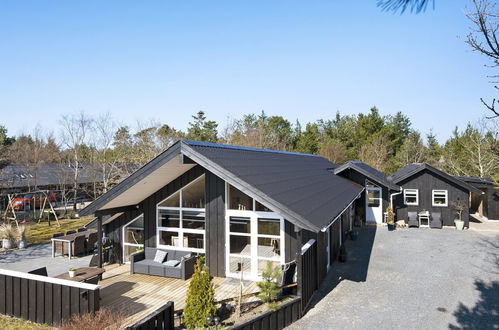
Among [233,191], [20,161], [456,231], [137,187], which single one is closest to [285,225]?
[233,191]

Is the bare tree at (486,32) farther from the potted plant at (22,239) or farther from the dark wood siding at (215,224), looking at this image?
the potted plant at (22,239)

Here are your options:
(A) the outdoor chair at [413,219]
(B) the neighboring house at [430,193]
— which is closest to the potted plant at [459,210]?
(B) the neighboring house at [430,193]

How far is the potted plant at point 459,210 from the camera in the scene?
1769cm

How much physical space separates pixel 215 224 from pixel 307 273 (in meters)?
3.45

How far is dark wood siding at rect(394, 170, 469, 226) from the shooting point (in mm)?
18605

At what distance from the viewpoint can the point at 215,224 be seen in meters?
9.88

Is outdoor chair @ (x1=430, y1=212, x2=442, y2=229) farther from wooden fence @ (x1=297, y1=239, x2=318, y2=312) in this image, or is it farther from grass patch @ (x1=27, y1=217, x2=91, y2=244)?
grass patch @ (x1=27, y1=217, x2=91, y2=244)

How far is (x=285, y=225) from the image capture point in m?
9.05

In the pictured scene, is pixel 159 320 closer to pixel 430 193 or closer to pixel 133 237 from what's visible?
pixel 133 237

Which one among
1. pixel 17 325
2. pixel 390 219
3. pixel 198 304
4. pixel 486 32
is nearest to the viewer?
pixel 486 32

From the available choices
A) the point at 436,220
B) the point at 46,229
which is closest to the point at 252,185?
the point at 436,220

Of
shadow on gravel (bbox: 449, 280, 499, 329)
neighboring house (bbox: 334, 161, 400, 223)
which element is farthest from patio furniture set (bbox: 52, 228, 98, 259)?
neighboring house (bbox: 334, 161, 400, 223)

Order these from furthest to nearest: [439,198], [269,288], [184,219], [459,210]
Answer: [439,198], [459,210], [184,219], [269,288]

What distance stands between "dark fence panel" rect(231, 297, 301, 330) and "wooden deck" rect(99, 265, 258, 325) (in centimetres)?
168
